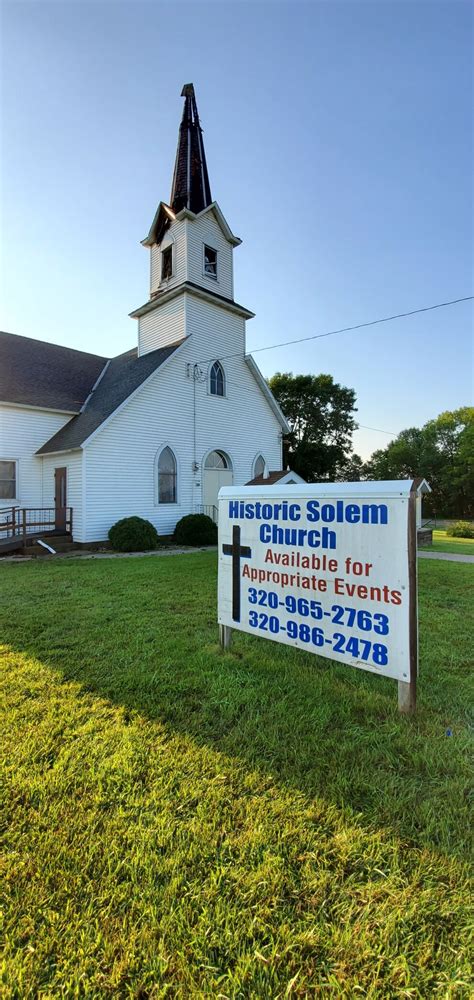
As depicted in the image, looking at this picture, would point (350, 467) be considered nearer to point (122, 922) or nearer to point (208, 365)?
point (208, 365)

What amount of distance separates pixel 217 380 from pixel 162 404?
141 inches

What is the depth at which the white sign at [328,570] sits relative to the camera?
3016 millimetres

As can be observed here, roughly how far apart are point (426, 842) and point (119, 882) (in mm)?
1366

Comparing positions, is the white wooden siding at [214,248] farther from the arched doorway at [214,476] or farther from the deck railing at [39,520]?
the deck railing at [39,520]

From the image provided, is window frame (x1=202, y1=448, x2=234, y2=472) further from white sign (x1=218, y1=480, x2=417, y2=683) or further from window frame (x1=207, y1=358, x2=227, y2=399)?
white sign (x1=218, y1=480, x2=417, y2=683)

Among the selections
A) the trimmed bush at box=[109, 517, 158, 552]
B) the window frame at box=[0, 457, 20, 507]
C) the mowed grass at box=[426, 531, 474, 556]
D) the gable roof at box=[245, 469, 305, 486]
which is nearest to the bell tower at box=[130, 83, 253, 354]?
the gable roof at box=[245, 469, 305, 486]

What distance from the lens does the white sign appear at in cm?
302

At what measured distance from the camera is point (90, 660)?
13.5 feet

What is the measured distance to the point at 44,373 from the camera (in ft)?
59.0

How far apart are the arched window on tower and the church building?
75 mm

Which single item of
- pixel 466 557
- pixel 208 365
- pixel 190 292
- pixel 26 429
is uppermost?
pixel 190 292

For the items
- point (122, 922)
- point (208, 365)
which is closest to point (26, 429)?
point (208, 365)

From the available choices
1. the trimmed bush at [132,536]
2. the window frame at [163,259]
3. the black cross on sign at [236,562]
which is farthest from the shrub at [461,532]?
the black cross on sign at [236,562]

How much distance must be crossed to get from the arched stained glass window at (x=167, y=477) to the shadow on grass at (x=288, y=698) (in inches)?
406
